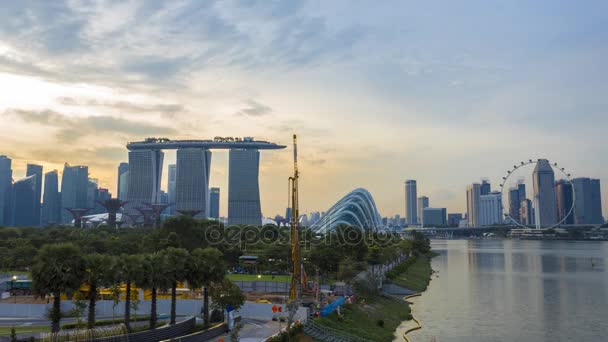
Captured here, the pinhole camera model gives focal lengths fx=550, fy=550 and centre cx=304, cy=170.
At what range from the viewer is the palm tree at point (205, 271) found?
31656mm

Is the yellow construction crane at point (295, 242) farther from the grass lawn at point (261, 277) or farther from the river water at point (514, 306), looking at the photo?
the river water at point (514, 306)

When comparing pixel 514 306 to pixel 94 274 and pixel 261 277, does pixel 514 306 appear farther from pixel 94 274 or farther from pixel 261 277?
pixel 94 274

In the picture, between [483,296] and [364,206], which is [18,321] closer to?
[483,296]

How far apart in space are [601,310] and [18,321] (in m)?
48.2

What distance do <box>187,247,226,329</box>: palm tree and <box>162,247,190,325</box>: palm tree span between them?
402 mm

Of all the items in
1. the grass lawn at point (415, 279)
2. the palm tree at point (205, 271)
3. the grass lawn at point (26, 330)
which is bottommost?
the grass lawn at point (415, 279)

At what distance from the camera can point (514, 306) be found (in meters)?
52.5

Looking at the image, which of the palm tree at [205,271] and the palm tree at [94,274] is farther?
the palm tree at [205,271]

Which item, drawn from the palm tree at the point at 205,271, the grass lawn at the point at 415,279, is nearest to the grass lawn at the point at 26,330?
the palm tree at the point at 205,271

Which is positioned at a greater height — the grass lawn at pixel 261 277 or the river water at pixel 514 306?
the grass lawn at pixel 261 277

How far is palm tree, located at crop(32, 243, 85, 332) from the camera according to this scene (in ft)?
84.0

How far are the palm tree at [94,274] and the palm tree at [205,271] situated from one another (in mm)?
4702

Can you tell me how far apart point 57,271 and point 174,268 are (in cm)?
673

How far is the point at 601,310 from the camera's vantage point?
50.5 metres
